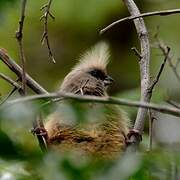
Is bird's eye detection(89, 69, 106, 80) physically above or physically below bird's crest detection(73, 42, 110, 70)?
below

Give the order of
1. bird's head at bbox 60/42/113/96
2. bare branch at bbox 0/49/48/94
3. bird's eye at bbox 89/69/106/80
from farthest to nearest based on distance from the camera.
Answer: bird's eye at bbox 89/69/106/80 < bird's head at bbox 60/42/113/96 < bare branch at bbox 0/49/48/94

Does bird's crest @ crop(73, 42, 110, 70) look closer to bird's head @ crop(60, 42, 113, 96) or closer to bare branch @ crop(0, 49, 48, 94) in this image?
bird's head @ crop(60, 42, 113, 96)

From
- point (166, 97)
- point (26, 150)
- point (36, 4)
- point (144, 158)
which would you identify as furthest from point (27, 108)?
point (36, 4)

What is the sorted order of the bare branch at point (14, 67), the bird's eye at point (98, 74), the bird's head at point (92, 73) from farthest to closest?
the bird's eye at point (98, 74), the bird's head at point (92, 73), the bare branch at point (14, 67)

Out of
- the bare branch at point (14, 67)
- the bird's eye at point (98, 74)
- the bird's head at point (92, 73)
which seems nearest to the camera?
the bare branch at point (14, 67)

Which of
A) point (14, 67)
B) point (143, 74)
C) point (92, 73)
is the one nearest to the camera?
point (14, 67)

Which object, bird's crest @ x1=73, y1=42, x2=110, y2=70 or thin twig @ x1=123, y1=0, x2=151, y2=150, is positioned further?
bird's crest @ x1=73, y1=42, x2=110, y2=70

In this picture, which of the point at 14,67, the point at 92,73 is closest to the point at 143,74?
the point at 14,67

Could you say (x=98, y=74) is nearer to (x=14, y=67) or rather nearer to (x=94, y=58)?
(x=94, y=58)

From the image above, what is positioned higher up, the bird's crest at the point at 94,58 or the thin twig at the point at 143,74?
the bird's crest at the point at 94,58

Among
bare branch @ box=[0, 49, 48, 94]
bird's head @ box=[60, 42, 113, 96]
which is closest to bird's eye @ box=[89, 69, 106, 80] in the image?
bird's head @ box=[60, 42, 113, 96]

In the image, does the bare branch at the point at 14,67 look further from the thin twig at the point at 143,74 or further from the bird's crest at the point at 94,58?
the bird's crest at the point at 94,58

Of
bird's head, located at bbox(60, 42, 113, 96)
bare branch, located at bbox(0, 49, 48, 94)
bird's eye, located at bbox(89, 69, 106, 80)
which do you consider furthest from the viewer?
bird's eye, located at bbox(89, 69, 106, 80)

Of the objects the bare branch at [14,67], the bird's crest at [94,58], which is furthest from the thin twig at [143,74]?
the bird's crest at [94,58]
